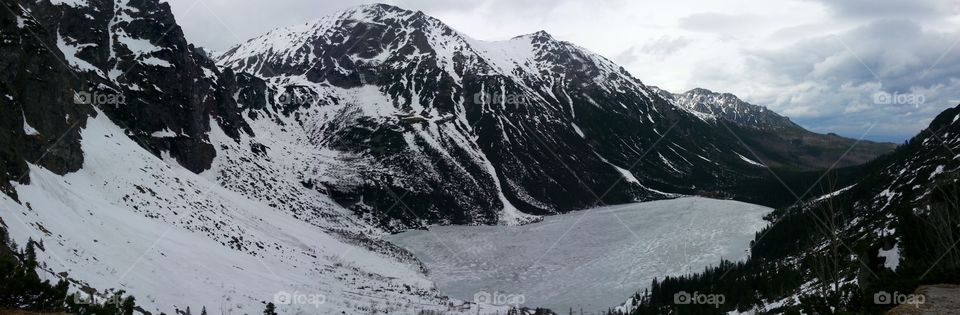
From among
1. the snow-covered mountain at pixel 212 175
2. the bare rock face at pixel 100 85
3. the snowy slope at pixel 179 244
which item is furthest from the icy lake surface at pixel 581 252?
the bare rock face at pixel 100 85

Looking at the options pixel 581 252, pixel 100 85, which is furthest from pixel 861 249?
pixel 100 85

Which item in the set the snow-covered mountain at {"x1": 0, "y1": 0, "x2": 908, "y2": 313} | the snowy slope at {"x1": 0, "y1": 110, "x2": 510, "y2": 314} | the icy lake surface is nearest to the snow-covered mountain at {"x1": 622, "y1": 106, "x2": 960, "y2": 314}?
the icy lake surface

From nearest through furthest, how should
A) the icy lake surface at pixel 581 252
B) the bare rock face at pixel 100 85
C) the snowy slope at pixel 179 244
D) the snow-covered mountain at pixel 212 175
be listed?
the snowy slope at pixel 179 244 → the snow-covered mountain at pixel 212 175 → the bare rock face at pixel 100 85 → the icy lake surface at pixel 581 252

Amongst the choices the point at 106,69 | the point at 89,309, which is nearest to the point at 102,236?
the point at 89,309

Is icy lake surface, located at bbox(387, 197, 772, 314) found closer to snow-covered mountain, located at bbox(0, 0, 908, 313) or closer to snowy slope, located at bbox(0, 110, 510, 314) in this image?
snow-covered mountain, located at bbox(0, 0, 908, 313)

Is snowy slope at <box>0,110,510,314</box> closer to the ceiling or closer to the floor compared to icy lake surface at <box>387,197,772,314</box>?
closer to the floor

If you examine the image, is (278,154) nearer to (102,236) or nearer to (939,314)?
(102,236)

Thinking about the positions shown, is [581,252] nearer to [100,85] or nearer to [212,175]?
[212,175]

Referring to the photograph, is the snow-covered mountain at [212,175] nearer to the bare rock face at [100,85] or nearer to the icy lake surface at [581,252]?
the bare rock face at [100,85]
